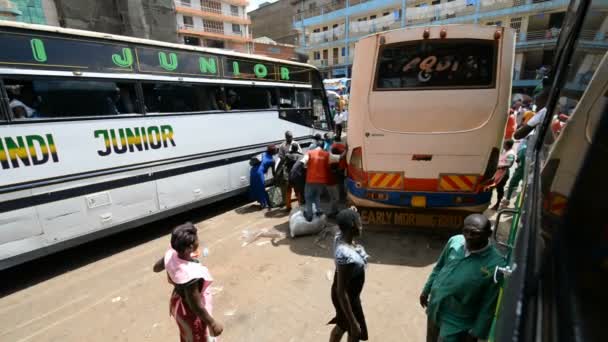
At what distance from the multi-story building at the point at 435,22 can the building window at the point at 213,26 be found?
435 inches

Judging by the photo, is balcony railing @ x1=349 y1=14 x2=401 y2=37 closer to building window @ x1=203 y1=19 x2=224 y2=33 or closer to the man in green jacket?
building window @ x1=203 y1=19 x2=224 y2=33

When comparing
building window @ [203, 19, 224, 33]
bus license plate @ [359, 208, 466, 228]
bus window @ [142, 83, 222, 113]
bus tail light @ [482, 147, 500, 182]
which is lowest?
bus license plate @ [359, 208, 466, 228]

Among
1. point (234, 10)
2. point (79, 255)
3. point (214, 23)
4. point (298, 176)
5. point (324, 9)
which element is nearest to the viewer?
point (79, 255)

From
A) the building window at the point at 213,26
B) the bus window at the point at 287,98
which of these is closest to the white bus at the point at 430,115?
the bus window at the point at 287,98

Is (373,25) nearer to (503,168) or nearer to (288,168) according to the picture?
(503,168)

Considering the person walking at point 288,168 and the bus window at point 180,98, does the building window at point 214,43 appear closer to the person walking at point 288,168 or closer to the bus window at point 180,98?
the bus window at point 180,98

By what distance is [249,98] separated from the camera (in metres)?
6.45

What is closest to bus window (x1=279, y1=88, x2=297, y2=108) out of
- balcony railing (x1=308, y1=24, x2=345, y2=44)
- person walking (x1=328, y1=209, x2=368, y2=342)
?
person walking (x1=328, y1=209, x2=368, y2=342)

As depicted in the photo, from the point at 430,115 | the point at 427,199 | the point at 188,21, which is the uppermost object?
the point at 188,21

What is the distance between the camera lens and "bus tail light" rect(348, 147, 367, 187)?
4449 millimetres

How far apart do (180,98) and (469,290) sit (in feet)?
16.5

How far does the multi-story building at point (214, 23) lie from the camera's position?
121ft

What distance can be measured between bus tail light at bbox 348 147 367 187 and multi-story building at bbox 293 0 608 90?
13.5 metres

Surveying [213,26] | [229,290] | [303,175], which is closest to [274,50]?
[213,26]
